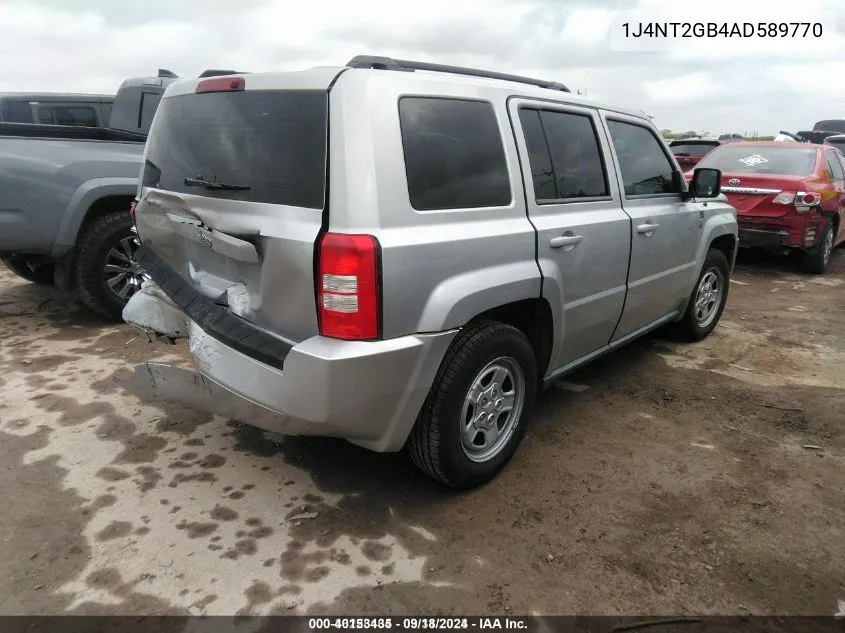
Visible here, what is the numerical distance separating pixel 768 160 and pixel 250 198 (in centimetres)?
782

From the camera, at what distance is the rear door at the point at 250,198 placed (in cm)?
225

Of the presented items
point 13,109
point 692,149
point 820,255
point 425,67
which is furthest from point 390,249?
point 692,149

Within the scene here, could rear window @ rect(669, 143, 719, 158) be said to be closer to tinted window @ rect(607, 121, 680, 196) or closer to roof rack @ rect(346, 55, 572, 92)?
tinted window @ rect(607, 121, 680, 196)

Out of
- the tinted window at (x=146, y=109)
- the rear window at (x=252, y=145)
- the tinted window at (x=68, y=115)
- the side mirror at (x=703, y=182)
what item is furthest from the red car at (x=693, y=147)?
the rear window at (x=252, y=145)

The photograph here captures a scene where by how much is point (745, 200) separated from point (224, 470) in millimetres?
7201

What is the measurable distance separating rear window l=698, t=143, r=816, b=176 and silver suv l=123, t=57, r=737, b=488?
5670mm

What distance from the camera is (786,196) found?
23.9ft

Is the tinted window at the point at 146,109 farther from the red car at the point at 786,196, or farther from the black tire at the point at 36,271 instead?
the red car at the point at 786,196

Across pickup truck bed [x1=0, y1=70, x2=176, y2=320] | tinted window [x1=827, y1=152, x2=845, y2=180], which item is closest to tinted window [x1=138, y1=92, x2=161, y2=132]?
pickup truck bed [x1=0, y1=70, x2=176, y2=320]

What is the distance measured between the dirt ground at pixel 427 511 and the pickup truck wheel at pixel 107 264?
3.18ft

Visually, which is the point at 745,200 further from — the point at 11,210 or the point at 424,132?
the point at 11,210

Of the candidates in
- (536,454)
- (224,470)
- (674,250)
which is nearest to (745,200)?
(674,250)

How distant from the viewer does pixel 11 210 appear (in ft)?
14.5

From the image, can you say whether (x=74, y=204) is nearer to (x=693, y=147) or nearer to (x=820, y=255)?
(x=820, y=255)
